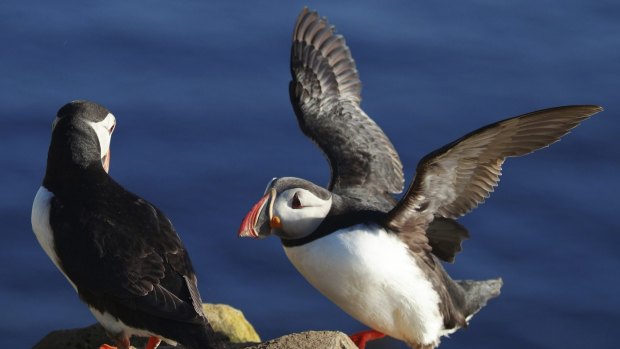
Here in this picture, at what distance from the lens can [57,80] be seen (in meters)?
13.3

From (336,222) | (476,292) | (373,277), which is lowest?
A: (476,292)

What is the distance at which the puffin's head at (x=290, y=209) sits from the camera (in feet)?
30.9

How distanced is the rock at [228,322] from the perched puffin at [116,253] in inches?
33.9

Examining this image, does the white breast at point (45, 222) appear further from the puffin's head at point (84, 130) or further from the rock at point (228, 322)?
the rock at point (228, 322)

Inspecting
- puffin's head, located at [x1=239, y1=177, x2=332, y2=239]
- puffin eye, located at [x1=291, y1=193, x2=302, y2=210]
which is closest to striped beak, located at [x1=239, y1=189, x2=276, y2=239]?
puffin's head, located at [x1=239, y1=177, x2=332, y2=239]

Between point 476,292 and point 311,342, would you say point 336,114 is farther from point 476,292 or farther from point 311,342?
point 311,342

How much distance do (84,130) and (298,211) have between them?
128 cm

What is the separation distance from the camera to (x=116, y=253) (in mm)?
8797

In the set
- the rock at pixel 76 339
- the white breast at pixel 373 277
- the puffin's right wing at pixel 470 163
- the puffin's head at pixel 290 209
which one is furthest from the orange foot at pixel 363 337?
the rock at pixel 76 339

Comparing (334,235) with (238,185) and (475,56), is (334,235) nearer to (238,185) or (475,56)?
(238,185)

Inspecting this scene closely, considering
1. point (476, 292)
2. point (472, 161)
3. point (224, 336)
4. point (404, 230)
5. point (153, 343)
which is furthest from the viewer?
point (476, 292)

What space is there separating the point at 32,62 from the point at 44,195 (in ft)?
14.8

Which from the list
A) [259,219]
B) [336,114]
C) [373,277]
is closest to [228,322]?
[259,219]

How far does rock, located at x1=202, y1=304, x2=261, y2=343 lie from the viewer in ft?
33.3
